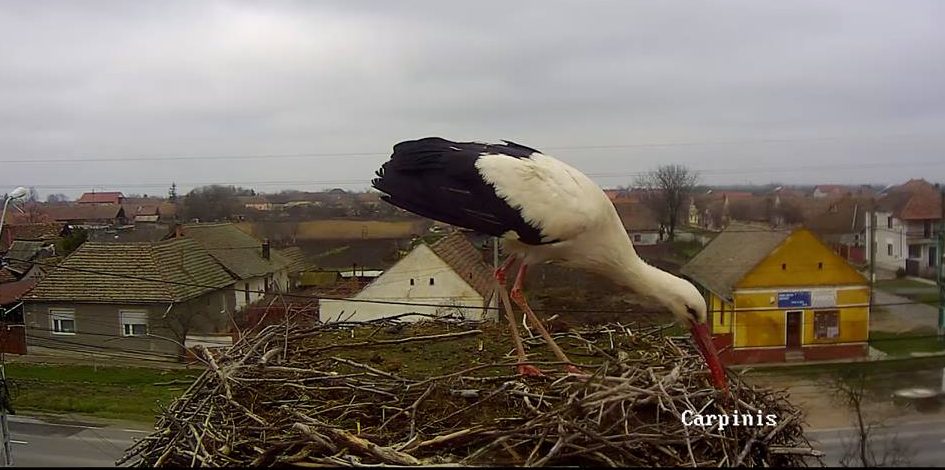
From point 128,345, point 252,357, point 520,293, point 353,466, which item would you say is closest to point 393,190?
point 520,293

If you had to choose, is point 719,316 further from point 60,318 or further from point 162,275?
point 60,318

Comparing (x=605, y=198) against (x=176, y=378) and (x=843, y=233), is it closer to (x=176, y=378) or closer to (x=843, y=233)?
(x=843, y=233)

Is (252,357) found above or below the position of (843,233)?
below

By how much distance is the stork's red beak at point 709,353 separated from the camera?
167 centimetres

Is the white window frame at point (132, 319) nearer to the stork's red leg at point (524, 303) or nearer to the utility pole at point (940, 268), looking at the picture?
the stork's red leg at point (524, 303)

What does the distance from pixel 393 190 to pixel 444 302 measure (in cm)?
174

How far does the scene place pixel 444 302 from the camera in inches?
139

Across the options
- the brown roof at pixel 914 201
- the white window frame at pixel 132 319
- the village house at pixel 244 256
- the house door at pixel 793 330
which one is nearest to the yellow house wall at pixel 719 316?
the house door at pixel 793 330

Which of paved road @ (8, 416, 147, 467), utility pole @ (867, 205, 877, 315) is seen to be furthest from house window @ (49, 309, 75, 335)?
utility pole @ (867, 205, 877, 315)

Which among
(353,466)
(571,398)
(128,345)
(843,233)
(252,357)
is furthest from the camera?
(128,345)

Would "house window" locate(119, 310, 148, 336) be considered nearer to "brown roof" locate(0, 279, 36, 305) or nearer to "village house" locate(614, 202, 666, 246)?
"brown roof" locate(0, 279, 36, 305)

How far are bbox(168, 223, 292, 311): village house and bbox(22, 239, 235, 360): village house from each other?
0.22ft

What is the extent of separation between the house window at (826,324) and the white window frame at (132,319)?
2.95 meters

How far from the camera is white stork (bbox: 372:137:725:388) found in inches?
69.3
